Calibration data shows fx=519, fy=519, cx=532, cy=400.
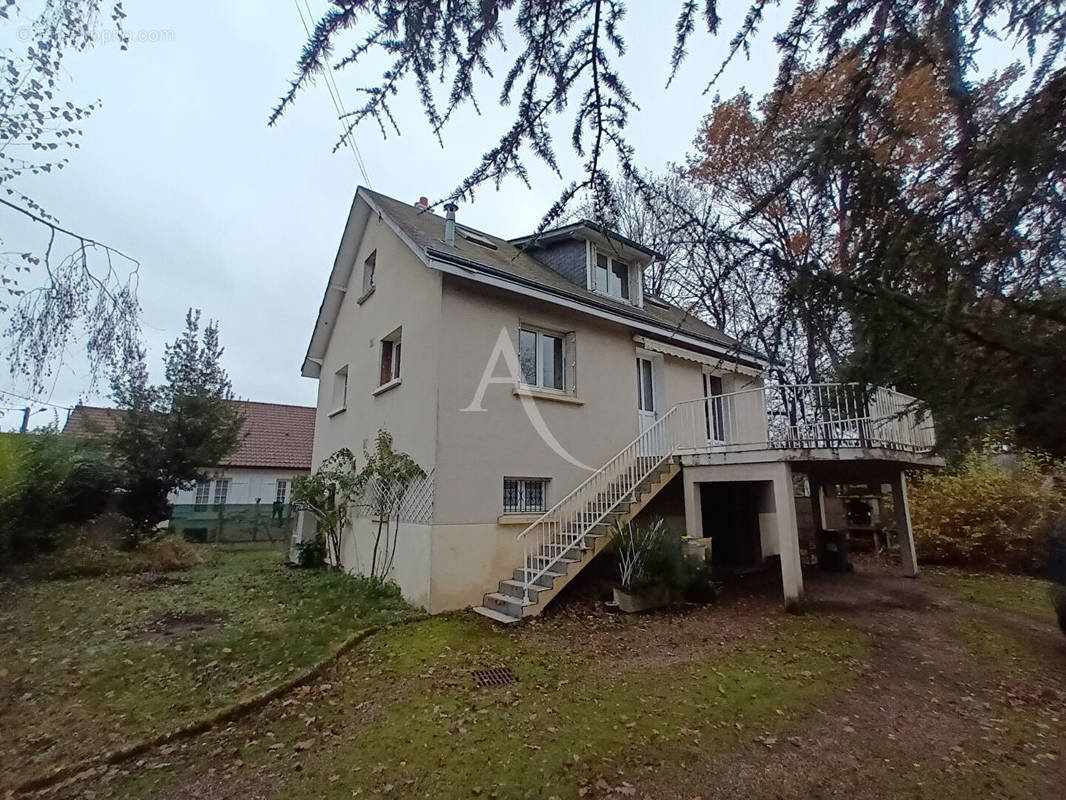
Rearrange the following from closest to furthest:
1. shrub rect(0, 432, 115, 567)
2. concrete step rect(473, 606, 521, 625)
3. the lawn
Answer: the lawn → concrete step rect(473, 606, 521, 625) → shrub rect(0, 432, 115, 567)

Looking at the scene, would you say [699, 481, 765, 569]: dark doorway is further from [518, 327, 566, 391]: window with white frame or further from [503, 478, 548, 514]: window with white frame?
[518, 327, 566, 391]: window with white frame

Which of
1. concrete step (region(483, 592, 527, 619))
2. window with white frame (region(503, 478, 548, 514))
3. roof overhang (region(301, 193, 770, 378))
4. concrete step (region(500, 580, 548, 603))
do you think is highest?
roof overhang (region(301, 193, 770, 378))

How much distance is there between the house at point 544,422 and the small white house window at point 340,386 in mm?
724

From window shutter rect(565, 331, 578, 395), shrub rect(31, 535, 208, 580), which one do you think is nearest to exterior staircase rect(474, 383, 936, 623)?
window shutter rect(565, 331, 578, 395)

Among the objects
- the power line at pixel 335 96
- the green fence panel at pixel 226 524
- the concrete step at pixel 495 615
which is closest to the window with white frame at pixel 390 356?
the concrete step at pixel 495 615

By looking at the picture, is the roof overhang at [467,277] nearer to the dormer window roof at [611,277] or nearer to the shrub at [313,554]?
the dormer window roof at [611,277]

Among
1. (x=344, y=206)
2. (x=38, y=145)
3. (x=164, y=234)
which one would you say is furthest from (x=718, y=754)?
(x=344, y=206)

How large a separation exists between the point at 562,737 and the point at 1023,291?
463 cm

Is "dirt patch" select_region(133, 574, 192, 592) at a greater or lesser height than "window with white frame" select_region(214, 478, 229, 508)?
lesser

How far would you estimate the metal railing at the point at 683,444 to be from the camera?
8977 mm

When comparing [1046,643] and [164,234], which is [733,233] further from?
[1046,643]

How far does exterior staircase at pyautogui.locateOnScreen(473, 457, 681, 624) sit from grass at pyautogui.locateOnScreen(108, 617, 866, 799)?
135cm

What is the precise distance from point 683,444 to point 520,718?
773 centimetres

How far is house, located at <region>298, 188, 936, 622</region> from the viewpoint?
8.88 meters
